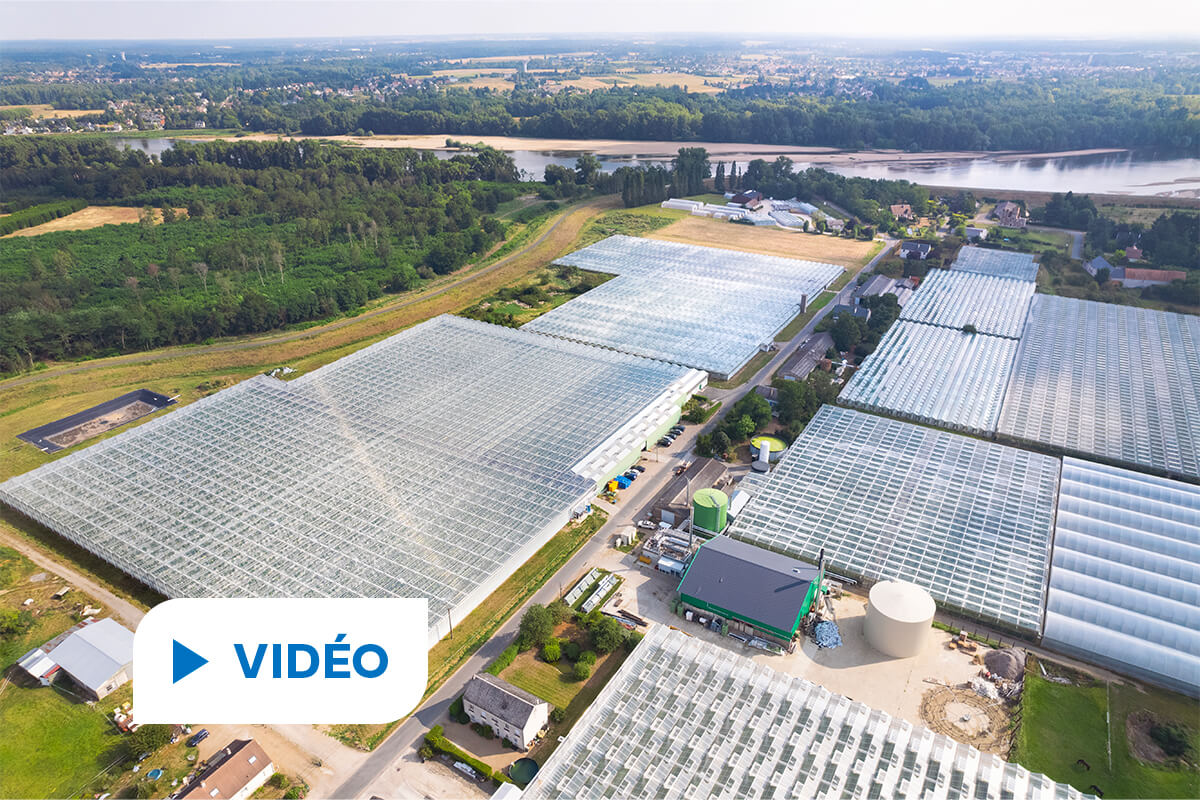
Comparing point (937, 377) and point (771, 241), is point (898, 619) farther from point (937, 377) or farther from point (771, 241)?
point (771, 241)

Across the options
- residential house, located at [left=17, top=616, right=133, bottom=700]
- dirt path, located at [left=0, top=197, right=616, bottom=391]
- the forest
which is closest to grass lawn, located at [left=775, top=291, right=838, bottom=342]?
dirt path, located at [left=0, top=197, right=616, bottom=391]

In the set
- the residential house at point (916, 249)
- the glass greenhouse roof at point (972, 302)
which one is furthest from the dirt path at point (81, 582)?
the residential house at point (916, 249)

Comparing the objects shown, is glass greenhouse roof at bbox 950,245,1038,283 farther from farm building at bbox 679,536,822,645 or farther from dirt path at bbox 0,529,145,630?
dirt path at bbox 0,529,145,630

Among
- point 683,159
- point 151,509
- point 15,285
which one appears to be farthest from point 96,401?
point 683,159

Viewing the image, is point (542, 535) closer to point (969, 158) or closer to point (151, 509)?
point (151, 509)

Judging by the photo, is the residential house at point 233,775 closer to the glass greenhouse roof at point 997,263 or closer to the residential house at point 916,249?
the residential house at point 916,249

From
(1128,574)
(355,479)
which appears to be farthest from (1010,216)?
(355,479)
